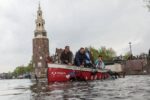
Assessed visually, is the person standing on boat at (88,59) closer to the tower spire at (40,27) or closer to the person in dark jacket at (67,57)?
the person in dark jacket at (67,57)

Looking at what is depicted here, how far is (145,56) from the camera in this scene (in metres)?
98.9

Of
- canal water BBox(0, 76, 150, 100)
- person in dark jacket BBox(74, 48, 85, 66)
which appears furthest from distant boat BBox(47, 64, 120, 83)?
Answer: canal water BBox(0, 76, 150, 100)

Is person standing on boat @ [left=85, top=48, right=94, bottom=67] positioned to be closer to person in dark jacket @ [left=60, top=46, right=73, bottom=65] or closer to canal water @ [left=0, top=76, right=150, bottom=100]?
person in dark jacket @ [left=60, top=46, right=73, bottom=65]

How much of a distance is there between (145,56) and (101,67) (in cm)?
6997

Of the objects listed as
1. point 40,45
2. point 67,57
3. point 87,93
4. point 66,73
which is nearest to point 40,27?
point 40,45

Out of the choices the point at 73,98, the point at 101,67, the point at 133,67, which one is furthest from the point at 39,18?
the point at 73,98

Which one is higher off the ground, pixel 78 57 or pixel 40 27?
pixel 40 27

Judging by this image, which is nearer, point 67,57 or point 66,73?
point 66,73

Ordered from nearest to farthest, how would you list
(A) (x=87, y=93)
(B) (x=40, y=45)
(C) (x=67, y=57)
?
1. (A) (x=87, y=93)
2. (C) (x=67, y=57)
3. (B) (x=40, y=45)

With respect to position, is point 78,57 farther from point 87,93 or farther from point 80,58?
point 87,93

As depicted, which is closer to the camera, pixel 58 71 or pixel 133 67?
pixel 58 71

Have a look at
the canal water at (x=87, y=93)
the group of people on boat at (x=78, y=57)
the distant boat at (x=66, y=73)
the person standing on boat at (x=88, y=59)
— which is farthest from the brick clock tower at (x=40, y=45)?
the canal water at (x=87, y=93)

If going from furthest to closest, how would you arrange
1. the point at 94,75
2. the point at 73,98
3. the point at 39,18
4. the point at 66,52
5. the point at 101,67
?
the point at 39,18
the point at 101,67
the point at 94,75
the point at 66,52
the point at 73,98

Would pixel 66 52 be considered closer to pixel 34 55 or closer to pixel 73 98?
pixel 73 98
